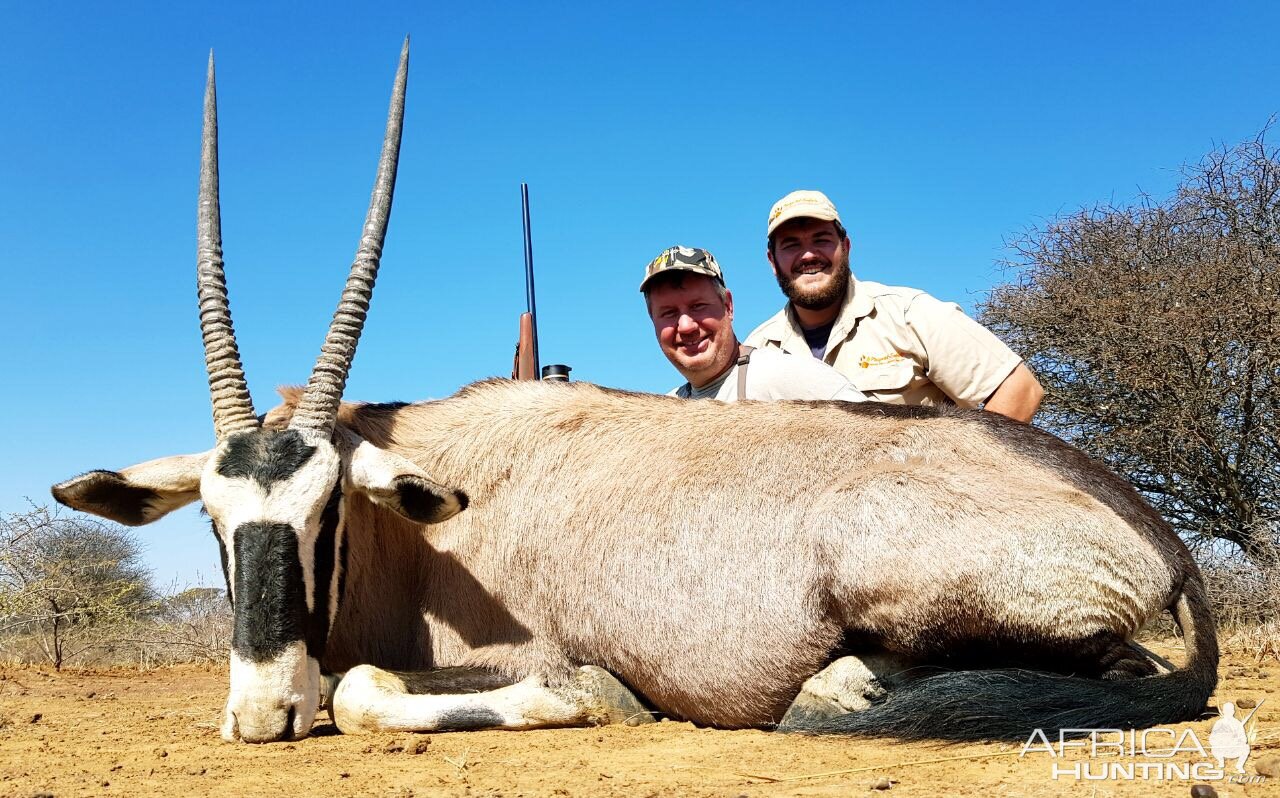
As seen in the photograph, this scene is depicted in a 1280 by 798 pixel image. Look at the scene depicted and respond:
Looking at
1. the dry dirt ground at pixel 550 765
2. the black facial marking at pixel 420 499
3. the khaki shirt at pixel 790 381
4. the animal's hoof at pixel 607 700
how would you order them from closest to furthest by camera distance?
the dry dirt ground at pixel 550 765
the black facial marking at pixel 420 499
the animal's hoof at pixel 607 700
the khaki shirt at pixel 790 381

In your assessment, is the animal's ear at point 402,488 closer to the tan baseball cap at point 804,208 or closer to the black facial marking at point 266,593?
the black facial marking at point 266,593

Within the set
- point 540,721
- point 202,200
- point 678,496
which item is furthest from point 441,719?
point 202,200

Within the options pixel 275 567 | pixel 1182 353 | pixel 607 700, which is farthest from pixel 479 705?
pixel 1182 353

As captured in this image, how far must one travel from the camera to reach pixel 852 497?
4.45 meters

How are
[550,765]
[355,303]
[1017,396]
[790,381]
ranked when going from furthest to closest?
[1017,396], [790,381], [355,303], [550,765]

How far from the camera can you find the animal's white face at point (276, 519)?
4.03 meters

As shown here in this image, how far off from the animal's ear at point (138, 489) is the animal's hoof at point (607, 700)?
6.58ft

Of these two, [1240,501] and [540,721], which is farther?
[1240,501]

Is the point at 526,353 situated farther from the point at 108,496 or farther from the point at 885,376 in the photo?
the point at 108,496

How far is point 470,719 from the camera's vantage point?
4527 millimetres

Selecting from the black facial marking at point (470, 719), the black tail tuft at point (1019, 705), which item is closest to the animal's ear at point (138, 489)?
the black facial marking at point (470, 719)

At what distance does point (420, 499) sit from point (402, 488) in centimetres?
10

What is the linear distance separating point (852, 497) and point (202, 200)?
11.7ft

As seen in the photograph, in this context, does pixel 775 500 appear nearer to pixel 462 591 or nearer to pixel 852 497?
pixel 852 497
